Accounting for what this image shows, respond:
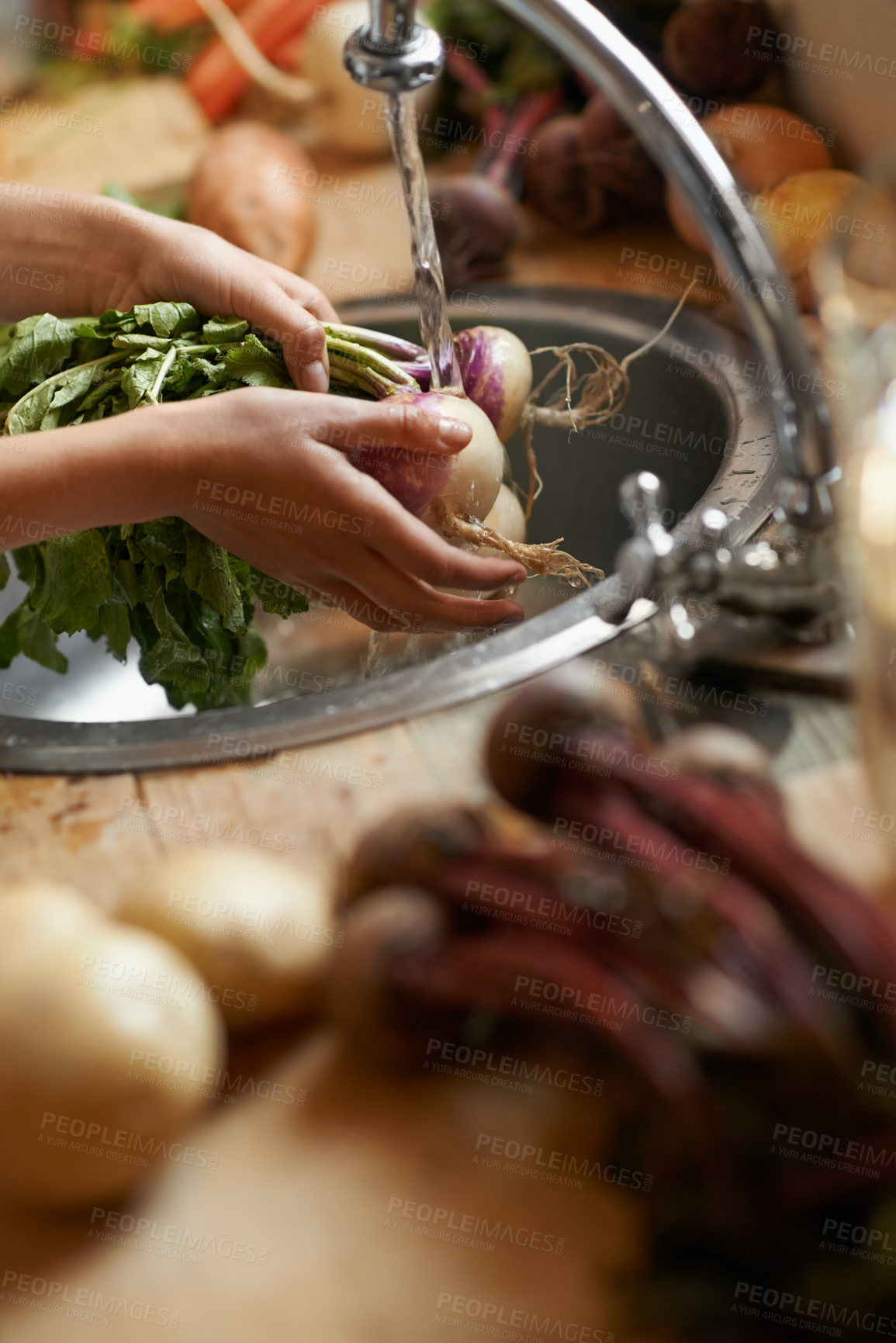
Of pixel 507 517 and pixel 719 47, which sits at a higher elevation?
pixel 719 47

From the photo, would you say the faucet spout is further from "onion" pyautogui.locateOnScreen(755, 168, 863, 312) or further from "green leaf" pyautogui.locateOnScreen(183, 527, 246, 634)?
"onion" pyautogui.locateOnScreen(755, 168, 863, 312)

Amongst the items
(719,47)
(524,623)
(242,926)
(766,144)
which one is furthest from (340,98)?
(242,926)

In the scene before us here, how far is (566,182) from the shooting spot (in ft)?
4.13

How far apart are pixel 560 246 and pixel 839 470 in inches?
31.6

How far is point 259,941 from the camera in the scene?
46 cm

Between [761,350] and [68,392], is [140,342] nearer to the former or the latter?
[68,392]

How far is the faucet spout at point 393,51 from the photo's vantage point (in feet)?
1.87

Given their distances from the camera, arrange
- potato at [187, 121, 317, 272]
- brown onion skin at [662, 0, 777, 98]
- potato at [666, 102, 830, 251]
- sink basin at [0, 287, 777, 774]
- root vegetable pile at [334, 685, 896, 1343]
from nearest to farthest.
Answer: root vegetable pile at [334, 685, 896, 1343] < sink basin at [0, 287, 777, 774] < potato at [666, 102, 830, 251] < brown onion skin at [662, 0, 777, 98] < potato at [187, 121, 317, 272]

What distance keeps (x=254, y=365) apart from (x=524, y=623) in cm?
28

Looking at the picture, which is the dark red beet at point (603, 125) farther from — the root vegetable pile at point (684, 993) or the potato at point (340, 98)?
the root vegetable pile at point (684, 993)

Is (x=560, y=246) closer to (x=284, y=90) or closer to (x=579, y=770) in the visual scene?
(x=284, y=90)

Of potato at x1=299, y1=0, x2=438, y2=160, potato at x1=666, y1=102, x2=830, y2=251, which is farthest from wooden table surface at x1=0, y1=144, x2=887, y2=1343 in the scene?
potato at x1=299, y1=0, x2=438, y2=160

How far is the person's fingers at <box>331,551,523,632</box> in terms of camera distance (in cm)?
76

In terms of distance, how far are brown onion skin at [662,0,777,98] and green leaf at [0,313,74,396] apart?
2.44 ft
